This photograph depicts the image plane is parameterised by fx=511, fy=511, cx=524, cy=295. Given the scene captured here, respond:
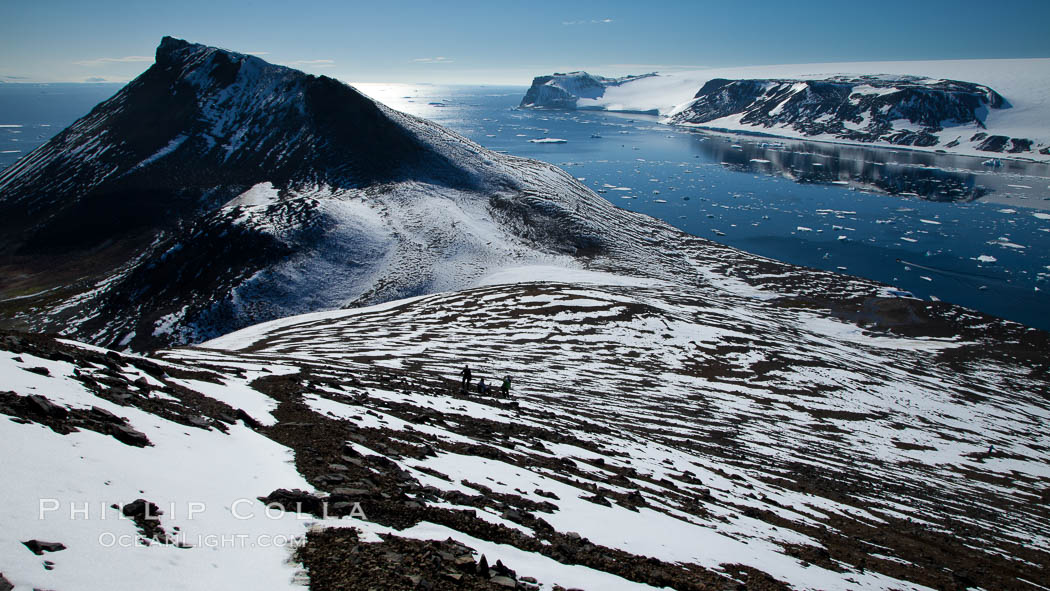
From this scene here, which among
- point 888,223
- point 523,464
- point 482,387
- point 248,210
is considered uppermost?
point 248,210

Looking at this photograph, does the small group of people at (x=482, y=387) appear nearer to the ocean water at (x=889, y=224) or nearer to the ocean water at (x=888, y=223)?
the ocean water at (x=888, y=223)

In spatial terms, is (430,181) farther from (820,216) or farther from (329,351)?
(820,216)

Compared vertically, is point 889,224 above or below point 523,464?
above

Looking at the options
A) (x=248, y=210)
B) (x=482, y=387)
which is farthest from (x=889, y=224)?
(x=248, y=210)

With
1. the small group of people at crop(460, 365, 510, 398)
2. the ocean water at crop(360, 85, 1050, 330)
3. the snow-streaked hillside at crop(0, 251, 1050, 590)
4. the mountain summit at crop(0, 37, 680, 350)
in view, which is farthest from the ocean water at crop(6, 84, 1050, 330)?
the small group of people at crop(460, 365, 510, 398)

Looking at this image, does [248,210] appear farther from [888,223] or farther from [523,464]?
[888,223]

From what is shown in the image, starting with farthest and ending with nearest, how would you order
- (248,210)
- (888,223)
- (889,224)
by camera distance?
(888,223)
(889,224)
(248,210)

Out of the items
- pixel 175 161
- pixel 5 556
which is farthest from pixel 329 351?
pixel 175 161

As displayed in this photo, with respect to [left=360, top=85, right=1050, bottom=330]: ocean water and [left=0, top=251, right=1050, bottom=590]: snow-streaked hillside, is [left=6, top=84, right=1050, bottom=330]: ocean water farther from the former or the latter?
[left=0, top=251, right=1050, bottom=590]: snow-streaked hillside
